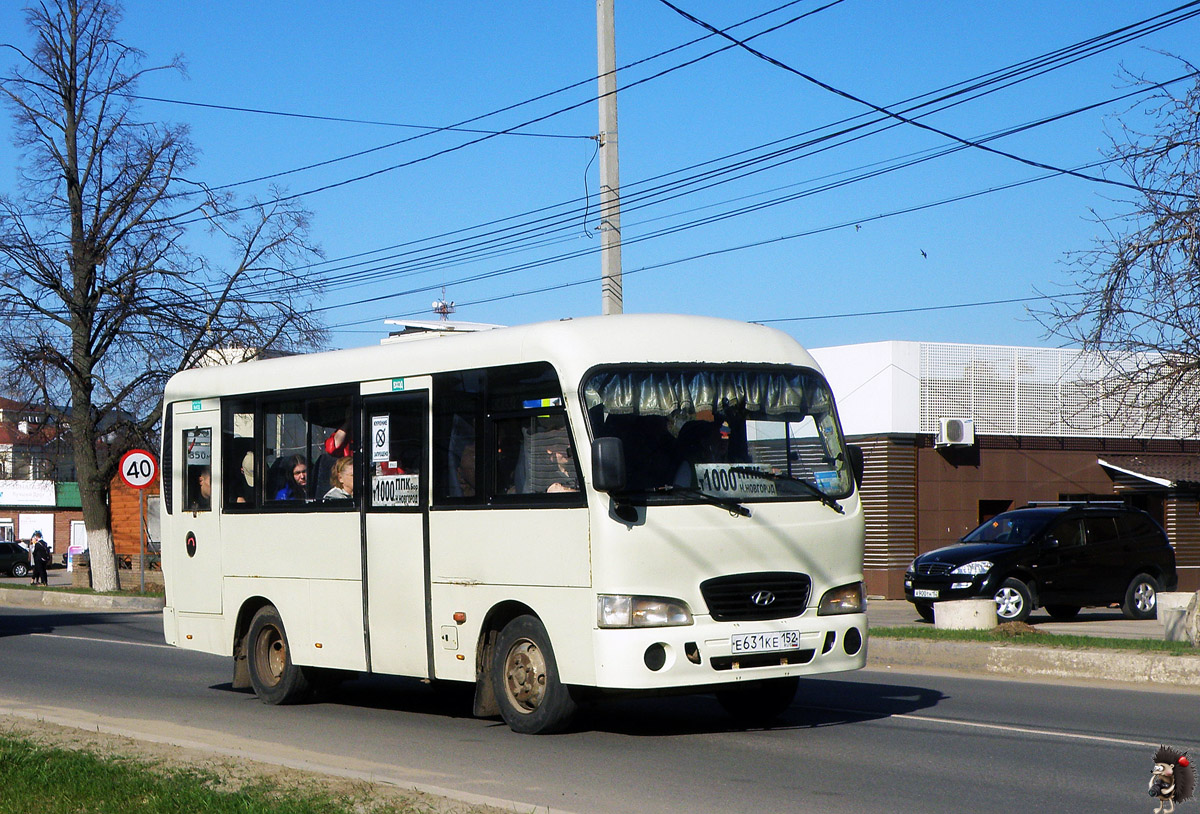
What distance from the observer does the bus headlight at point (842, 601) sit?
10.1m

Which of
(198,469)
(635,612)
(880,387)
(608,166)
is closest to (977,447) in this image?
(880,387)

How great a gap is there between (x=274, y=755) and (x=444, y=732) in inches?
65.9

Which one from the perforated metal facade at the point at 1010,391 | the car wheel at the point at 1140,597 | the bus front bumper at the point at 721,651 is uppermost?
the perforated metal facade at the point at 1010,391

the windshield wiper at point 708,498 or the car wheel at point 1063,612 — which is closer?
the windshield wiper at point 708,498

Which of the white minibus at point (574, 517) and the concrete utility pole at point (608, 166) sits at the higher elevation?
the concrete utility pole at point (608, 166)

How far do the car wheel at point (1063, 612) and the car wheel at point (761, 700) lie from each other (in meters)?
13.8

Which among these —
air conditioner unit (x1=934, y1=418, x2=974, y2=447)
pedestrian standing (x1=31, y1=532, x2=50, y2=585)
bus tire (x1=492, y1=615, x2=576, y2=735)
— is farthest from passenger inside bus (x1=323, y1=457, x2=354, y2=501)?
pedestrian standing (x1=31, y1=532, x2=50, y2=585)

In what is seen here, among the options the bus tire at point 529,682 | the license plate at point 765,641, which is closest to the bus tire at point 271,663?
the bus tire at point 529,682

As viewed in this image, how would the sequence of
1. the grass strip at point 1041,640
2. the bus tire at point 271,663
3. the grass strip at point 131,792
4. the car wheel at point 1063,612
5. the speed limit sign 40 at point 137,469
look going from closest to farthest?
the grass strip at point 131,792
the bus tire at point 271,663
the grass strip at point 1041,640
the car wheel at point 1063,612
the speed limit sign 40 at point 137,469

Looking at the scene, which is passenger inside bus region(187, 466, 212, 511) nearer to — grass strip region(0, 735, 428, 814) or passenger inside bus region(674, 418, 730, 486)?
grass strip region(0, 735, 428, 814)

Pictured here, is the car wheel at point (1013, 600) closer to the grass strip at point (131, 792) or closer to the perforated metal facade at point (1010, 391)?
the perforated metal facade at point (1010, 391)

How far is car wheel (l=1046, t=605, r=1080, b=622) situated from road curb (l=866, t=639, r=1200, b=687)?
7753 millimetres

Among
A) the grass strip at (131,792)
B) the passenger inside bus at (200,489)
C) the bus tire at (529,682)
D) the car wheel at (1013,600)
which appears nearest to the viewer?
the grass strip at (131,792)

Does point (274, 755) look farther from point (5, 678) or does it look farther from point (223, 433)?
point (5, 678)
